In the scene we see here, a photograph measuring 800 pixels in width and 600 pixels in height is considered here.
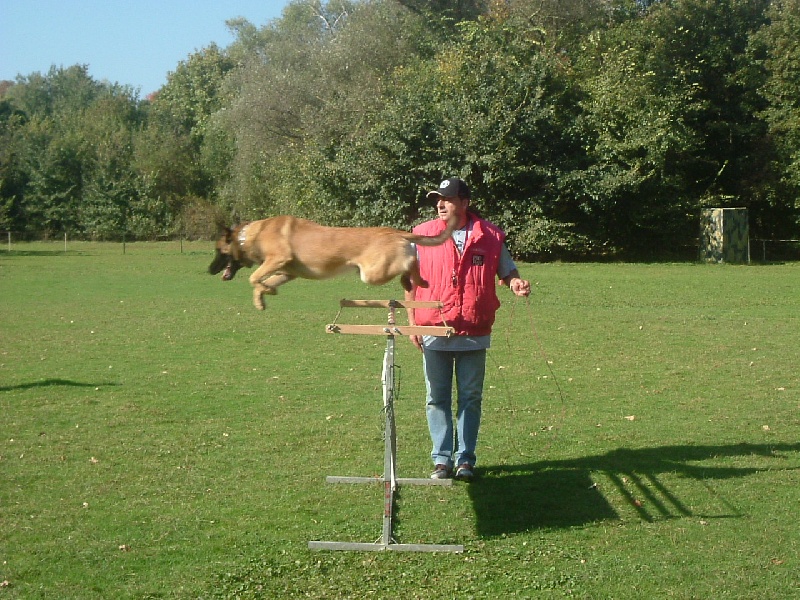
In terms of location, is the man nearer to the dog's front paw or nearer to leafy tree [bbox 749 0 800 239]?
Result: the dog's front paw

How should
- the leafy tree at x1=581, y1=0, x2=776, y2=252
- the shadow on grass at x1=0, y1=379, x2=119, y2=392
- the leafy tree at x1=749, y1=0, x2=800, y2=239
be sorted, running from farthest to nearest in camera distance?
the leafy tree at x1=749, y1=0, x2=800, y2=239 → the leafy tree at x1=581, y1=0, x2=776, y2=252 → the shadow on grass at x1=0, y1=379, x2=119, y2=392

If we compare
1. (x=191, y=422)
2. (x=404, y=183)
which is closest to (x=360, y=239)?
(x=191, y=422)

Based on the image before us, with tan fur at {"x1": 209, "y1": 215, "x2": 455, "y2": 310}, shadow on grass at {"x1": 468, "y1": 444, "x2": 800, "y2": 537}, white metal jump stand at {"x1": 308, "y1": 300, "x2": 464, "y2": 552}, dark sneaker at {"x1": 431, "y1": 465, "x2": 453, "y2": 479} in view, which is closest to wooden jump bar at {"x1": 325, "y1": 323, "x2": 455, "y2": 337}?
white metal jump stand at {"x1": 308, "y1": 300, "x2": 464, "y2": 552}

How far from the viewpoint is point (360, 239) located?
487cm

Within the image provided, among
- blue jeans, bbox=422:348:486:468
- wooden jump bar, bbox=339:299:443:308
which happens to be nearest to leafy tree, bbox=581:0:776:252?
blue jeans, bbox=422:348:486:468

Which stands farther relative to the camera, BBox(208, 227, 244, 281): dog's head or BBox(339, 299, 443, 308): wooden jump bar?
BBox(339, 299, 443, 308): wooden jump bar

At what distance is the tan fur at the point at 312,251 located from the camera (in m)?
4.84

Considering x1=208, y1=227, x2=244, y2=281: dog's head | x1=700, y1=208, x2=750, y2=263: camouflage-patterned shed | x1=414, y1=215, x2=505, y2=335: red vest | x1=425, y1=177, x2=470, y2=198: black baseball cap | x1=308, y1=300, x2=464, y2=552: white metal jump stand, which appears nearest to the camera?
x1=208, y1=227, x2=244, y2=281: dog's head

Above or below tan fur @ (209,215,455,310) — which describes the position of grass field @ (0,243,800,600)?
below

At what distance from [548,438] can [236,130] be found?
1758 inches

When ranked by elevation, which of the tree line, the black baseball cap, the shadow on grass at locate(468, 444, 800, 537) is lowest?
the shadow on grass at locate(468, 444, 800, 537)

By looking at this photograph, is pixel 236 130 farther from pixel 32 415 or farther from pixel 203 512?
pixel 203 512

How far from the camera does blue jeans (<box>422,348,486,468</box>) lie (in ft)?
25.6

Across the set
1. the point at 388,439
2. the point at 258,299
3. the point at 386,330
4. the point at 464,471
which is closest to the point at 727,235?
the point at 464,471
